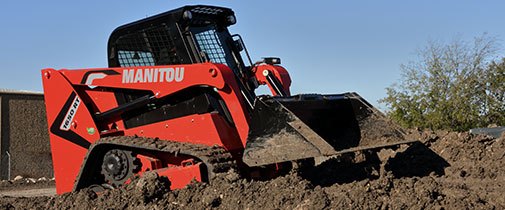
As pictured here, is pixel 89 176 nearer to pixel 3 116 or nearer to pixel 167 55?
pixel 167 55

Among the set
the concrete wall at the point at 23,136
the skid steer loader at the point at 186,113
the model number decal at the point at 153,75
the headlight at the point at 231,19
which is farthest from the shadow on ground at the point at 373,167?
the concrete wall at the point at 23,136

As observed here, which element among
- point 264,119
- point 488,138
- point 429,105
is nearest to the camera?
point 264,119

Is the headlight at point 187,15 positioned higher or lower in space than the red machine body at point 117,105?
higher

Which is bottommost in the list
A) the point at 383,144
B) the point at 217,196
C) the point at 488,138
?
the point at 488,138

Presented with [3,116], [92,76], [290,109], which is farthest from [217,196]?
[3,116]

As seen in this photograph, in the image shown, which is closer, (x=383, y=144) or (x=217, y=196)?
(x=217, y=196)

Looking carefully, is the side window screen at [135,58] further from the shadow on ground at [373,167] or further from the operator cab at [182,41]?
the shadow on ground at [373,167]

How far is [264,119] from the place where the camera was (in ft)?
22.7

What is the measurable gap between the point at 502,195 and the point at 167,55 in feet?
13.4

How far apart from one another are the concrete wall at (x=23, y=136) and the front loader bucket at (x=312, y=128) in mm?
13697

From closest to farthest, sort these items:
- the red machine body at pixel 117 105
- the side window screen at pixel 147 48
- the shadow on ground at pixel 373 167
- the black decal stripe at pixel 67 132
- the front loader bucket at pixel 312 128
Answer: the front loader bucket at pixel 312 128
the red machine body at pixel 117 105
the side window screen at pixel 147 48
the black decal stripe at pixel 67 132
the shadow on ground at pixel 373 167

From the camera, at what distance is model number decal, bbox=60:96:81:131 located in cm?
836

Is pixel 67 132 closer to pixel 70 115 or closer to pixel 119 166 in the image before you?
pixel 70 115

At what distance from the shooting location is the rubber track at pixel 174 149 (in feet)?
22.8
